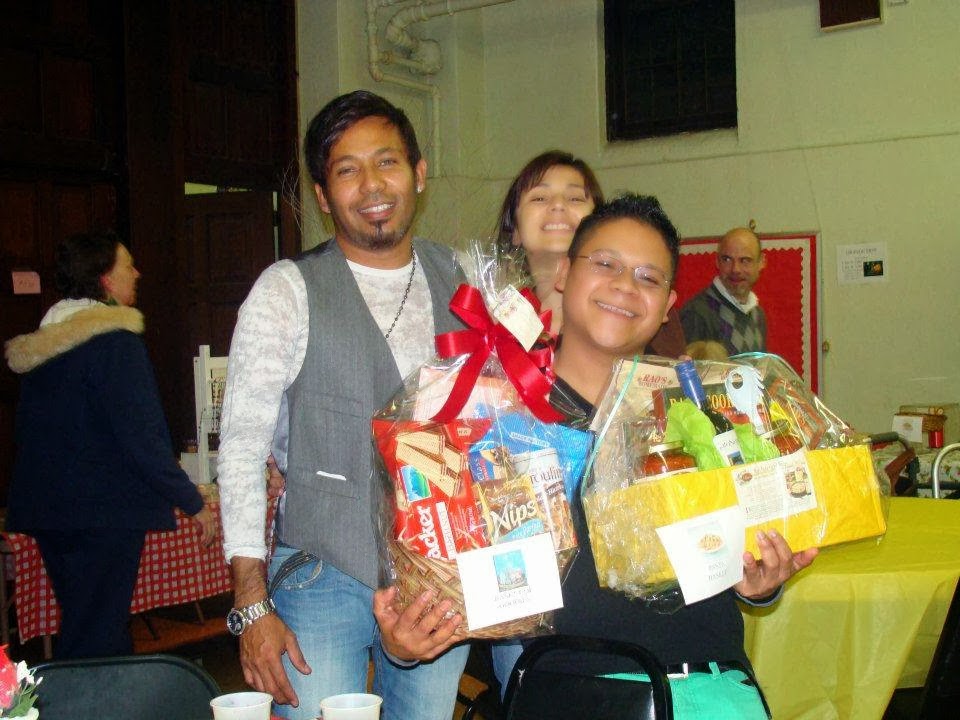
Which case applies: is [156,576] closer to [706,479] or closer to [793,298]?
[706,479]

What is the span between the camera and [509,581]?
1182mm

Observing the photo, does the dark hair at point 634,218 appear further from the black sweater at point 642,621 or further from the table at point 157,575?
the table at point 157,575

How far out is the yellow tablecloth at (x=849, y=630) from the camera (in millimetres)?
2252

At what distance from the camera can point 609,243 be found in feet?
4.91

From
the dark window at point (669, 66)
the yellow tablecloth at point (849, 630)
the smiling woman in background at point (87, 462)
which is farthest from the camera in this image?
the dark window at point (669, 66)

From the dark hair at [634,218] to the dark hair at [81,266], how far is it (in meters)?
2.28

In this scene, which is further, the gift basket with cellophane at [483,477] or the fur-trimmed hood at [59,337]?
the fur-trimmed hood at [59,337]

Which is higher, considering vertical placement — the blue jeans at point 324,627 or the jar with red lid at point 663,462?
the jar with red lid at point 663,462

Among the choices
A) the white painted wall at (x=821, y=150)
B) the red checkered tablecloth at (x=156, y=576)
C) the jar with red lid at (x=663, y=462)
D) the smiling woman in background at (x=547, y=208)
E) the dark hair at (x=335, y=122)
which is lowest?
the red checkered tablecloth at (x=156, y=576)

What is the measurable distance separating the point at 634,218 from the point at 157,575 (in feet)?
8.63

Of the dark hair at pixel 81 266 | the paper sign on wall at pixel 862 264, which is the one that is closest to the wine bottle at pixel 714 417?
the dark hair at pixel 81 266

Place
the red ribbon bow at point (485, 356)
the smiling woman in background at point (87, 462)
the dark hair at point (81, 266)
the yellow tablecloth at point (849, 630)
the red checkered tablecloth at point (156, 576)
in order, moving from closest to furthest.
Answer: the red ribbon bow at point (485, 356) → the yellow tablecloth at point (849, 630) → the smiling woman in background at point (87, 462) → the red checkered tablecloth at point (156, 576) → the dark hair at point (81, 266)

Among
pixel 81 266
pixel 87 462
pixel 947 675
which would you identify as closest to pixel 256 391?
pixel 947 675

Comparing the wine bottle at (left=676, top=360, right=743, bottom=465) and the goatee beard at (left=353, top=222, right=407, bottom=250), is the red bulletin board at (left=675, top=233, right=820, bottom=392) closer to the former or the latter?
the goatee beard at (left=353, top=222, right=407, bottom=250)
